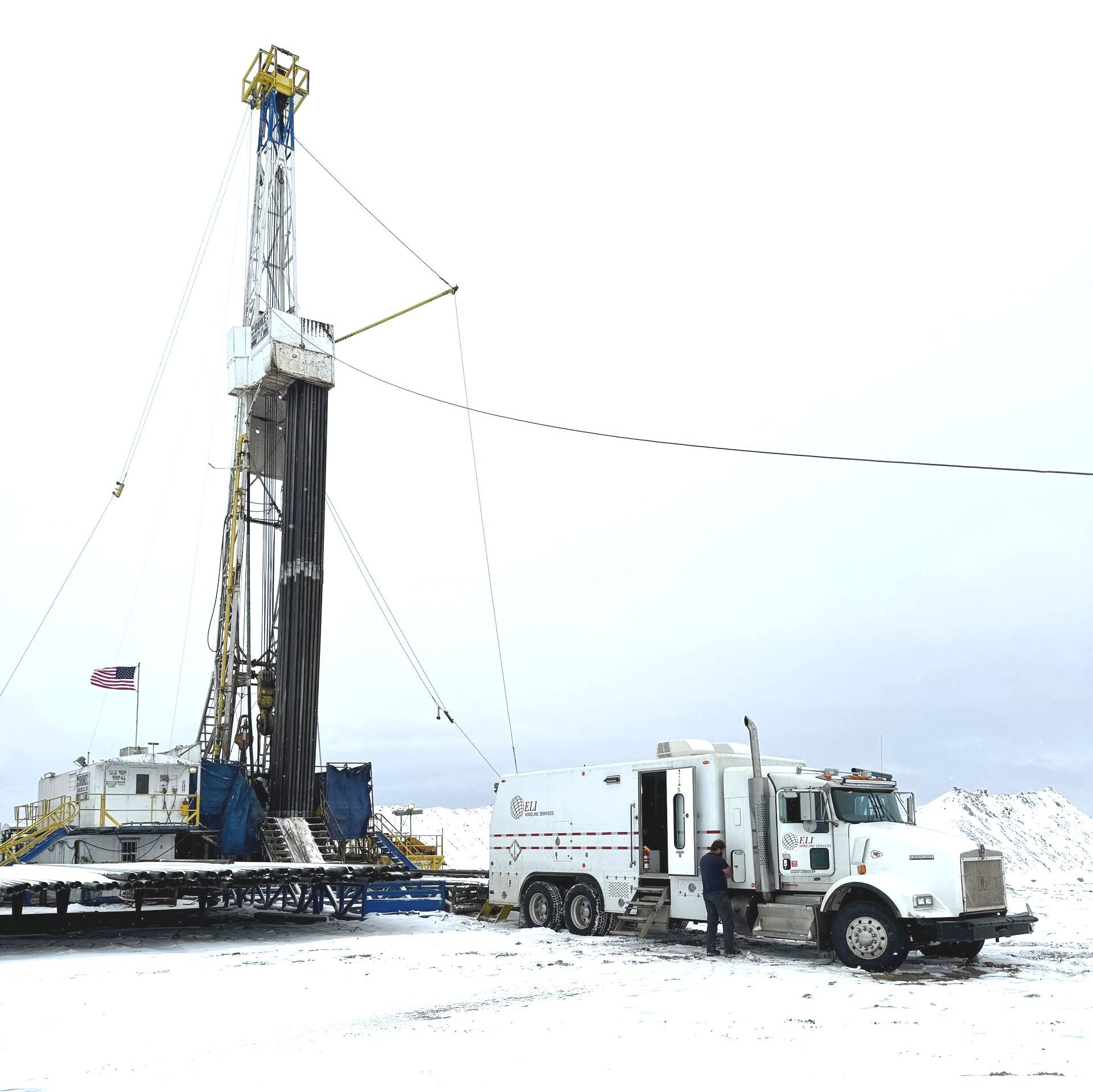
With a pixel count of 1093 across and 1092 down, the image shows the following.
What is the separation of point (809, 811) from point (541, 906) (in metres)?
6.31

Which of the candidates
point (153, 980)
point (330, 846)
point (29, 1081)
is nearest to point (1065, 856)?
point (330, 846)

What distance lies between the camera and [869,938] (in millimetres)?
14312

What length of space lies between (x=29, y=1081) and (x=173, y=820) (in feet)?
69.9

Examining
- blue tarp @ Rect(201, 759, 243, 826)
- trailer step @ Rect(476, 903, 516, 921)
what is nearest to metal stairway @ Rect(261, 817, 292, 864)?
blue tarp @ Rect(201, 759, 243, 826)

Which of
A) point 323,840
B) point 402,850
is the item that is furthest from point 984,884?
point 402,850

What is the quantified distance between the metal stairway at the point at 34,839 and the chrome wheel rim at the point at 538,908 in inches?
499

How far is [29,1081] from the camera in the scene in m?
8.71

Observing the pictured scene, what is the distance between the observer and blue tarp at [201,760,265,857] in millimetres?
28781

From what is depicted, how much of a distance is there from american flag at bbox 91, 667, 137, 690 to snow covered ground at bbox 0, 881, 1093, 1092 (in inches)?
578

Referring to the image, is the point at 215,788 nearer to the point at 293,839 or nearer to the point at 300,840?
the point at 293,839

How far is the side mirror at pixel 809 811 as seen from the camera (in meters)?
15.5

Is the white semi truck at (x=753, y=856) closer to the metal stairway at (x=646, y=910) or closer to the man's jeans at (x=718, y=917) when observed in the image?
the metal stairway at (x=646, y=910)

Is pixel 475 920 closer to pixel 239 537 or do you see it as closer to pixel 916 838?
pixel 916 838

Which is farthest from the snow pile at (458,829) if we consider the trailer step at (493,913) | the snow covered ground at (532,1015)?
the snow covered ground at (532,1015)
